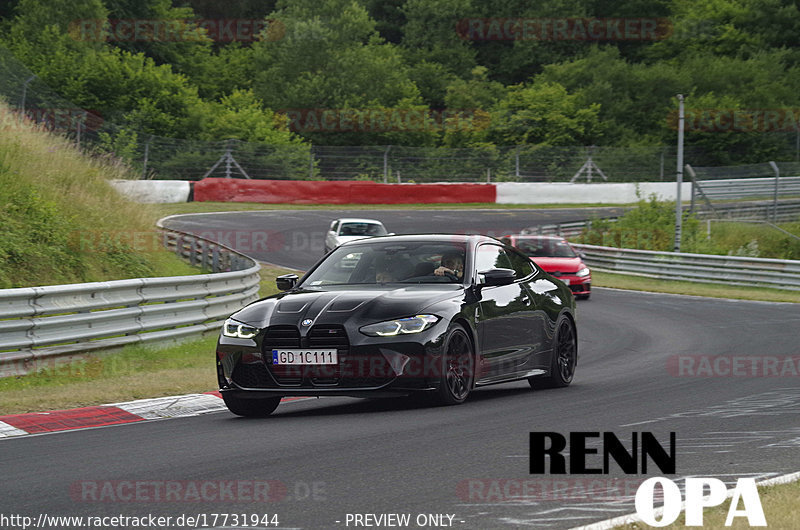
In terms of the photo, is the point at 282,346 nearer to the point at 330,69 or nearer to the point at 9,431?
the point at 9,431

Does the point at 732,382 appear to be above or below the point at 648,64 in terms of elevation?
below

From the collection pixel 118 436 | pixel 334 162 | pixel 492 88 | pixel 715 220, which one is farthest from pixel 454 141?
pixel 118 436

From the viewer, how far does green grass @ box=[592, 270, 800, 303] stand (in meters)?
29.5

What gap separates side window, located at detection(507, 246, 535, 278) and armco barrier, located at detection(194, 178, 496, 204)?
1546 inches

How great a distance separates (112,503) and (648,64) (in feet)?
290

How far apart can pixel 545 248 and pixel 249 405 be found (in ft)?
59.0

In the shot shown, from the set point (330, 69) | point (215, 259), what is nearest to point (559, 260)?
point (215, 259)

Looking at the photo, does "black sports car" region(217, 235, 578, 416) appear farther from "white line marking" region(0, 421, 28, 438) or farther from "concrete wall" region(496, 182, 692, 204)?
"concrete wall" region(496, 182, 692, 204)

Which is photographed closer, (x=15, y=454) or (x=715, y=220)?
(x=15, y=454)

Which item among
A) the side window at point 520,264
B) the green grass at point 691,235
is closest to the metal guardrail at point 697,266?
the green grass at point 691,235

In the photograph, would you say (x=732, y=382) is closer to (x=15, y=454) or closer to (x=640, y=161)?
(x=15, y=454)

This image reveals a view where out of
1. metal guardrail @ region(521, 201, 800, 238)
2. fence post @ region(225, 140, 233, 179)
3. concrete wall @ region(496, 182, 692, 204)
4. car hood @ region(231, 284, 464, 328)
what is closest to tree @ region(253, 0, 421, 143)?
concrete wall @ region(496, 182, 692, 204)

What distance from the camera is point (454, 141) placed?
7488cm

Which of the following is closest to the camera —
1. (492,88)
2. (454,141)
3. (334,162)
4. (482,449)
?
(482,449)
